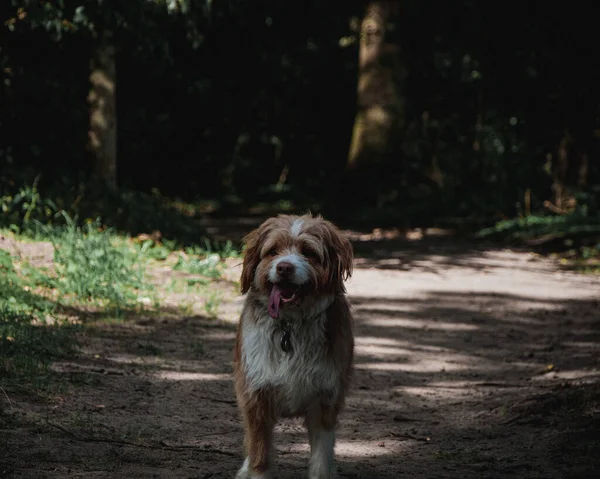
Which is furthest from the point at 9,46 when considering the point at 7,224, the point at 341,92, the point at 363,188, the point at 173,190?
the point at 341,92

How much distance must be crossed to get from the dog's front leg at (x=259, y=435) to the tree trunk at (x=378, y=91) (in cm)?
1565

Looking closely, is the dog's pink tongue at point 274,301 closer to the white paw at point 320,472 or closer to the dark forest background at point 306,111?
the white paw at point 320,472

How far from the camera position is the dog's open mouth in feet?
16.3

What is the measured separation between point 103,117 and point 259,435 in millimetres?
11402

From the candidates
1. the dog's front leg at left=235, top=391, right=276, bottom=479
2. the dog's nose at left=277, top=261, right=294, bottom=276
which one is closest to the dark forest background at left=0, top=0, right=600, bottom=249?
the dog's front leg at left=235, top=391, right=276, bottom=479

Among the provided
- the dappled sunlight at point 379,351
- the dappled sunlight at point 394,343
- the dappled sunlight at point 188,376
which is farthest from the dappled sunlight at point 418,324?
the dappled sunlight at point 188,376

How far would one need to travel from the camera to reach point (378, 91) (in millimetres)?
20922

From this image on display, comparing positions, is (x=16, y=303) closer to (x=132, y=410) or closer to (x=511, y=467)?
(x=132, y=410)

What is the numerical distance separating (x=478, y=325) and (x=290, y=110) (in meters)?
16.3

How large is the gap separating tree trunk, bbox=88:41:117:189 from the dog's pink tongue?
10.8 metres

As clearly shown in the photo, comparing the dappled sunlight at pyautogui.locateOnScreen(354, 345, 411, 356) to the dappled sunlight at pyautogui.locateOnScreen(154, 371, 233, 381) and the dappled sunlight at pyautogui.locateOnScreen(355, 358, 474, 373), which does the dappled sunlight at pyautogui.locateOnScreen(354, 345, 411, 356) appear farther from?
Result: the dappled sunlight at pyautogui.locateOnScreen(154, 371, 233, 381)

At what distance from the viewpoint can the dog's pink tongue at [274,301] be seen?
4.97 metres

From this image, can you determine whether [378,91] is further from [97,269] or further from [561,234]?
[97,269]

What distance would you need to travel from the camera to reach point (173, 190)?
24.8 meters
